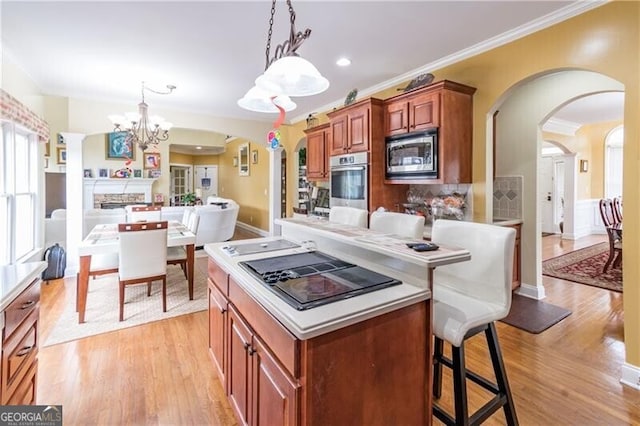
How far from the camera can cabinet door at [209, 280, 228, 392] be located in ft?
5.97

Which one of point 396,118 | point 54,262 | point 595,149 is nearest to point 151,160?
point 54,262

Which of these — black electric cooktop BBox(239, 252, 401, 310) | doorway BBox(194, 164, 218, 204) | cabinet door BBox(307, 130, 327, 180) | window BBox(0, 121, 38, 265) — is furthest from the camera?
doorway BBox(194, 164, 218, 204)

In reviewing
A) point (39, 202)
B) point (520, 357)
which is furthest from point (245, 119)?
point (520, 357)

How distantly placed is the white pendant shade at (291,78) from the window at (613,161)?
832 cm

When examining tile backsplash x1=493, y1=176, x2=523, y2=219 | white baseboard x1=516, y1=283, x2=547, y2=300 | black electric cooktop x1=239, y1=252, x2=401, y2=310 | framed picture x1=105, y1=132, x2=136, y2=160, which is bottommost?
white baseboard x1=516, y1=283, x2=547, y2=300

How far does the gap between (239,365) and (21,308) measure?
3.26 feet

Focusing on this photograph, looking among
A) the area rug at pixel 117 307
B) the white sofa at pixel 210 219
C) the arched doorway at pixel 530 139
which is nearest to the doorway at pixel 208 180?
the white sofa at pixel 210 219

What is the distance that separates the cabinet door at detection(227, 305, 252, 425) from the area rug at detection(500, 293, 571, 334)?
261cm

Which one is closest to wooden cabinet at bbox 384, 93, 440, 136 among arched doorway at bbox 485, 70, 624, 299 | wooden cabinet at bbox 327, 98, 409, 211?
wooden cabinet at bbox 327, 98, 409, 211

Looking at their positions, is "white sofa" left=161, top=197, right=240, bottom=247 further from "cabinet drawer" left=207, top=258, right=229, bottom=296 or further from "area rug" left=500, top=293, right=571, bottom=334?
"area rug" left=500, top=293, right=571, bottom=334

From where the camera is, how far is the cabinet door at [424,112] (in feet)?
9.94

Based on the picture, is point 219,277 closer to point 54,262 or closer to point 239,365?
point 239,365

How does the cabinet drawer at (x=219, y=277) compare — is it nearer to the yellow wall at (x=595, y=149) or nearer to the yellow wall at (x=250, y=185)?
the yellow wall at (x=250, y=185)

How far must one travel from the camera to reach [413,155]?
3.31 meters
